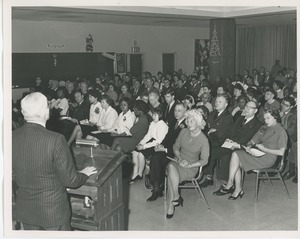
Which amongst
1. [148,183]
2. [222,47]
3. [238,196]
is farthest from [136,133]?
[222,47]

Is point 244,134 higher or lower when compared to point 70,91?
lower

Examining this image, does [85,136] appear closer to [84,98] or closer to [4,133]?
[84,98]

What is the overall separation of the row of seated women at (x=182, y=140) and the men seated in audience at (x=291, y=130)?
0.05ft

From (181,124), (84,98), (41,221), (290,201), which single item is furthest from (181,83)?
(41,221)

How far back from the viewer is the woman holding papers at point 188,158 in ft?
14.4

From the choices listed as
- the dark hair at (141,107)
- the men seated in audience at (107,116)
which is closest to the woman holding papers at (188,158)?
the dark hair at (141,107)

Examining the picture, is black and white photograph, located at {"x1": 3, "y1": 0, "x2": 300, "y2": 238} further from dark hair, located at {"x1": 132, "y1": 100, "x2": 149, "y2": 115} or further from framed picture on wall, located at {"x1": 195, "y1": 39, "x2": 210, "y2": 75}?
framed picture on wall, located at {"x1": 195, "y1": 39, "x2": 210, "y2": 75}

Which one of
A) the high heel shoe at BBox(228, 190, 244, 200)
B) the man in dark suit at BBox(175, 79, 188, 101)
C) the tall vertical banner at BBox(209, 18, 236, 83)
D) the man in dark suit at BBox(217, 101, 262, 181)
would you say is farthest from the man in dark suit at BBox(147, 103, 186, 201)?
the tall vertical banner at BBox(209, 18, 236, 83)

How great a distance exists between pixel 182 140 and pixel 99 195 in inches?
73.0

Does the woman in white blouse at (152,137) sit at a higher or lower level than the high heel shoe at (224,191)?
higher

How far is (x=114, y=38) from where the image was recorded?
39.5ft

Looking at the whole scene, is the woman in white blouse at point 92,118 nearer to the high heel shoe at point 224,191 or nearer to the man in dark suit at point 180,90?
the high heel shoe at point 224,191

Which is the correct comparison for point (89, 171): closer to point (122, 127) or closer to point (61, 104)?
point (122, 127)

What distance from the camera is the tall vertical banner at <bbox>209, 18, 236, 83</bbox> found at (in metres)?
10.2
